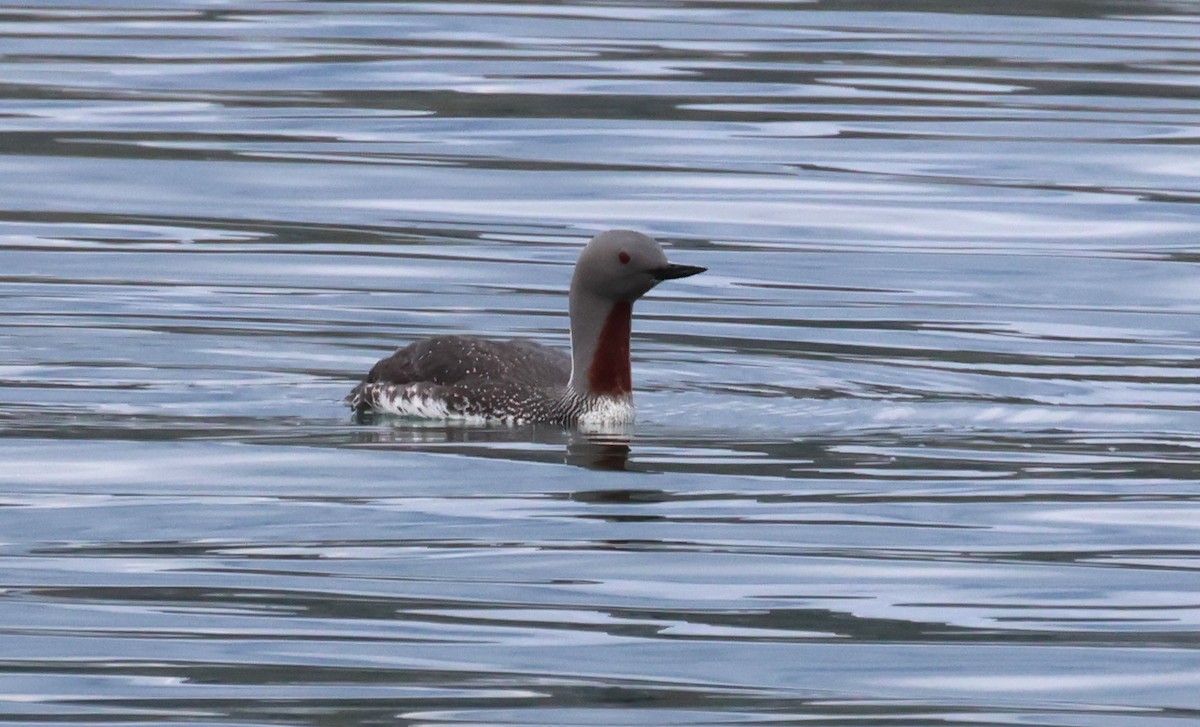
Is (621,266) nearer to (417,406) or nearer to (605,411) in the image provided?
(605,411)

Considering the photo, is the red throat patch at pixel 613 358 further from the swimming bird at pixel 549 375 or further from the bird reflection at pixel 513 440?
the bird reflection at pixel 513 440

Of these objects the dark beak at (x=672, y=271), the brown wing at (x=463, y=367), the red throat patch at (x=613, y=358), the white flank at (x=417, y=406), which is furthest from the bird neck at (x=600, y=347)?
the white flank at (x=417, y=406)

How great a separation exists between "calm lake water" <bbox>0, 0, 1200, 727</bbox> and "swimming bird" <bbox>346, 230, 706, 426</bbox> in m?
0.14

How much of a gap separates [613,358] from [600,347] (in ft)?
0.42

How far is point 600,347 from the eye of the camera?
39.2 ft

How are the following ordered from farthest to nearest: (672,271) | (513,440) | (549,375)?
(549,375) < (513,440) < (672,271)

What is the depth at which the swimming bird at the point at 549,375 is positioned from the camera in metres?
11.9

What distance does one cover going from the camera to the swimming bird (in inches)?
467

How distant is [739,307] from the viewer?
15.2 m

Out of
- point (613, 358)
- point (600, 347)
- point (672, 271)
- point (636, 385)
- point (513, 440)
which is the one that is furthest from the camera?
point (636, 385)

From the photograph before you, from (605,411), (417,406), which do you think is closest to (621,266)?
(605,411)

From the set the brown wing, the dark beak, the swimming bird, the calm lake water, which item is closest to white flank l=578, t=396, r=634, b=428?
the swimming bird

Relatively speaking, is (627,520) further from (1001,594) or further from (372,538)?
(1001,594)

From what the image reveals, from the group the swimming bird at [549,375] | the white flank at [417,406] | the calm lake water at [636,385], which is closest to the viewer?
the calm lake water at [636,385]
